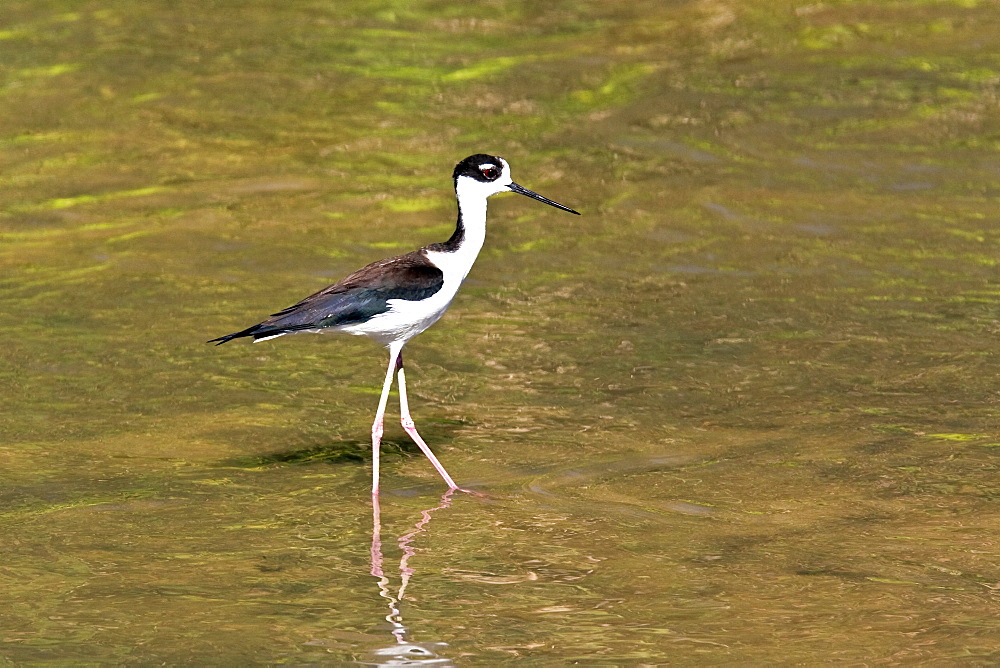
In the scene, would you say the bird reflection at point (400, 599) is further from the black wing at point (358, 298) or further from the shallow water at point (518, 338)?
the black wing at point (358, 298)

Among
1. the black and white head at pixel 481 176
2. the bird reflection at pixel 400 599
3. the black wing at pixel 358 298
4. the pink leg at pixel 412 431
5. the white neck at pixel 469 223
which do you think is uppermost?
the black and white head at pixel 481 176

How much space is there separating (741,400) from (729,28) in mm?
8073

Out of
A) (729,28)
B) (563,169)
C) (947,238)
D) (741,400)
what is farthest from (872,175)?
(741,400)

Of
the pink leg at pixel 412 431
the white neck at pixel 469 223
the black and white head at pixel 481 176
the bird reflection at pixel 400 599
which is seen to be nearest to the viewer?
the bird reflection at pixel 400 599

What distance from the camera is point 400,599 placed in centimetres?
694

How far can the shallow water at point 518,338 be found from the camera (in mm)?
6863

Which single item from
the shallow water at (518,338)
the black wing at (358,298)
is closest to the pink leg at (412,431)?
the shallow water at (518,338)

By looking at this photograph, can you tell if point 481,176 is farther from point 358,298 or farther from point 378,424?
point 378,424

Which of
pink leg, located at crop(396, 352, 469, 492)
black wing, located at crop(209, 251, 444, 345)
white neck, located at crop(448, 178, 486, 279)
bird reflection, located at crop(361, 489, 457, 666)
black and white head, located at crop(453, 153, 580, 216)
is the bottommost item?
bird reflection, located at crop(361, 489, 457, 666)

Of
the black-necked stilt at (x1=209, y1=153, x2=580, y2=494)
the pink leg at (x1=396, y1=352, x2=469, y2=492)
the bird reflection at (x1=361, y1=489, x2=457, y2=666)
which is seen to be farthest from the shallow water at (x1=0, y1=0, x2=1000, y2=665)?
the black-necked stilt at (x1=209, y1=153, x2=580, y2=494)

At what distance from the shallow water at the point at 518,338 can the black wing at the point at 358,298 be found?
0.91 meters

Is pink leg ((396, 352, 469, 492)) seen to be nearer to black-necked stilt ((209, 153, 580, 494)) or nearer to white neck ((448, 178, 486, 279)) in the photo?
black-necked stilt ((209, 153, 580, 494))

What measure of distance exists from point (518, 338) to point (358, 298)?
8.40 ft

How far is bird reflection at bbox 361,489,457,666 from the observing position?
6305 millimetres
